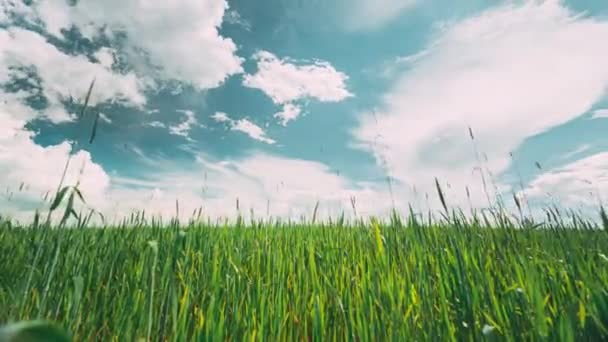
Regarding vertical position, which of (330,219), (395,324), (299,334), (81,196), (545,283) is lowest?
(299,334)

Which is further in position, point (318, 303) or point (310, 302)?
point (310, 302)

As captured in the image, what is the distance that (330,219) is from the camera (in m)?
5.38

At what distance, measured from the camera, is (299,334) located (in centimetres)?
214

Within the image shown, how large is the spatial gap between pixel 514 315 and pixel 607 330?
1.16 feet

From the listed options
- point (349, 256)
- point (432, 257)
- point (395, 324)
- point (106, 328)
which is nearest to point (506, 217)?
point (432, 257)

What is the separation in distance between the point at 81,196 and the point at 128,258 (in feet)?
6.27

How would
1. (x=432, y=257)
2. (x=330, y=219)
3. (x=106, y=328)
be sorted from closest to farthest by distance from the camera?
(x=106, y=328) → (x=432, y=257) → (x=330, y=219)

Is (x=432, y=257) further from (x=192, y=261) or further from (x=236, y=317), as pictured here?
(x=192, y=261)

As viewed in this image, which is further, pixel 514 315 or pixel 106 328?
pixel 106 328

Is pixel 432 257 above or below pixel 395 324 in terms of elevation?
above

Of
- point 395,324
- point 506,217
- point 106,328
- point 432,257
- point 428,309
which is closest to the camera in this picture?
point 395,324

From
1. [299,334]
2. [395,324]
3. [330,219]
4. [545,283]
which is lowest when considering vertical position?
[299,334]

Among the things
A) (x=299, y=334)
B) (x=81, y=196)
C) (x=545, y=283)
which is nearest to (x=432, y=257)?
(x=545, y=283)

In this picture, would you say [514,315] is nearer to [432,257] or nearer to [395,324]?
[395,324]
